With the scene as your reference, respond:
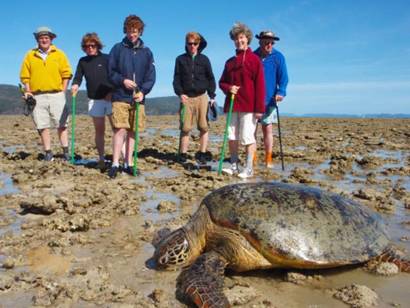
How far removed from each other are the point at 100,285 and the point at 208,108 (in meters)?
5.24

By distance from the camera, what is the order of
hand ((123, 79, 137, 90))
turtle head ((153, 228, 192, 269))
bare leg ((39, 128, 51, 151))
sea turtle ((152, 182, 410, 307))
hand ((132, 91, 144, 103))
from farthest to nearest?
bare leg ((39, 128, 51, 151)), hand ((132, 91, 144, 103)), hand ((123, 79, 137, 90)), turtle head ((153, 228, 192, 269)), sea turtle ((152, 182, 410, 307))

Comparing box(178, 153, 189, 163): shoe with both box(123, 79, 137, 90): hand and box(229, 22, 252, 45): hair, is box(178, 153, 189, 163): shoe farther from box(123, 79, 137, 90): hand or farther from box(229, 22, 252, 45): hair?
box(229, 22, 252, 45): hair

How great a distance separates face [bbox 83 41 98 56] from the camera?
22.3 ft

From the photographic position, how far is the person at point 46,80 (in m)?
6.96

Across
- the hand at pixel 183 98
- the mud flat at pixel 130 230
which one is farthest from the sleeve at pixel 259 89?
the hand at pixel 183 98

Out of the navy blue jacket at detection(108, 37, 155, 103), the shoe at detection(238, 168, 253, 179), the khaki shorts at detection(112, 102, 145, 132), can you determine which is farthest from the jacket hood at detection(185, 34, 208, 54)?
the shoe at detection(238, 168, 253, 179)

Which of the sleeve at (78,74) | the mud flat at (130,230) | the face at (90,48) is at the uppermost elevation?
the face at (90,48)

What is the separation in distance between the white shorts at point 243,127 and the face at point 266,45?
4.34ft

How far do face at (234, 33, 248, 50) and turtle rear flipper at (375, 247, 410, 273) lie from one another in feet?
12.7

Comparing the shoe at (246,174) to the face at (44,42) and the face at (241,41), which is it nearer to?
the face at (241,41)

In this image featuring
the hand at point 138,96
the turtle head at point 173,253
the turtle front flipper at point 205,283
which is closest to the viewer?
the turtle front flipper at point 205,283

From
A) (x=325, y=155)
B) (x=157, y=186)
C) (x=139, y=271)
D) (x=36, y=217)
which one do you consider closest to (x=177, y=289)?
(x=139, y=271)

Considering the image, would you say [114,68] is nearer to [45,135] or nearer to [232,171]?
[45,135]

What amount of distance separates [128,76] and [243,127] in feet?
6.62
